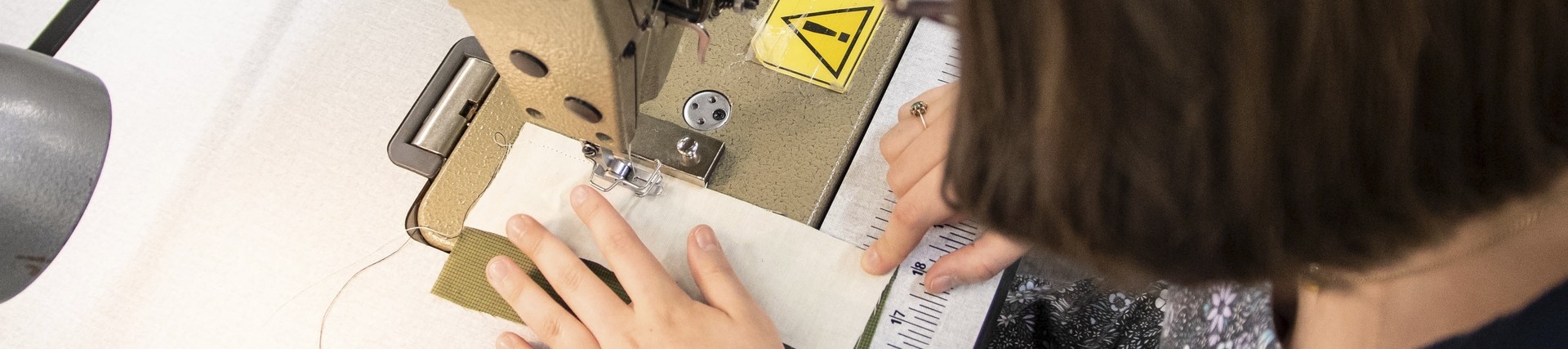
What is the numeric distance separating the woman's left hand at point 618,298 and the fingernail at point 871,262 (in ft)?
0.41

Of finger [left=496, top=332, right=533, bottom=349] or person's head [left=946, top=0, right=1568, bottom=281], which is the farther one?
finger [left=496, top=332, right=533, bottom=349]

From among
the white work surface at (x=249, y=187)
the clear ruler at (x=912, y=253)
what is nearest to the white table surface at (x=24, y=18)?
the white work surface at (x=249, y=187)

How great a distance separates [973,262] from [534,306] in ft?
1.57

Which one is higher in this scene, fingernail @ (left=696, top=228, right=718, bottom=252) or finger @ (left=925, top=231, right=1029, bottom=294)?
finger @ (left=925, top=231, right=1029, bottom=294)

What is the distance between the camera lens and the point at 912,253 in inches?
38.2

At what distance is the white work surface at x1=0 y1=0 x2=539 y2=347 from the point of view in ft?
3.09

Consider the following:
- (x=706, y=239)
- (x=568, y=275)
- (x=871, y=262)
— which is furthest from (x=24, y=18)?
(x=871, y=262)

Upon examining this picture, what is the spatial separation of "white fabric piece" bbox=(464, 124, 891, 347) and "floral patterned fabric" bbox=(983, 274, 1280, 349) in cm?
31

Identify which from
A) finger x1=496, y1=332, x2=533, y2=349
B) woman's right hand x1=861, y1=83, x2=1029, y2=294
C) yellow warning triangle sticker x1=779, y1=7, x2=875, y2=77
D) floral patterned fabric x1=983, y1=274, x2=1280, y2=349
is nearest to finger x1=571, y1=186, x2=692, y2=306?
finger x1=496, y1=332, x2=533, y2=349

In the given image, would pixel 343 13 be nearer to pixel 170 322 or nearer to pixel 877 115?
pixel 170 322

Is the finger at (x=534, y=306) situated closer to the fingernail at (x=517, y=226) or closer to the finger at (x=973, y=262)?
the fingernail at (x=517, y=226)

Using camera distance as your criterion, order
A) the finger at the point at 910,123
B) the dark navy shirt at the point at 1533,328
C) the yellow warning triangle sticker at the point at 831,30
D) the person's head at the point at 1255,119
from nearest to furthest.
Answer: the person's head at the point at 1255,119 < the dark navy shirt at the point at 1533,328 < the finger at the point at 910,123 < the yellow warning triangle sticker at the point at 831,30

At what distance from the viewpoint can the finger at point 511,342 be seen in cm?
90

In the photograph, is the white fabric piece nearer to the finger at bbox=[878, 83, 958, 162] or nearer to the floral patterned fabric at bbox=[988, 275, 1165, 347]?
the finger at bbox=[878, 83, 958, 162]
